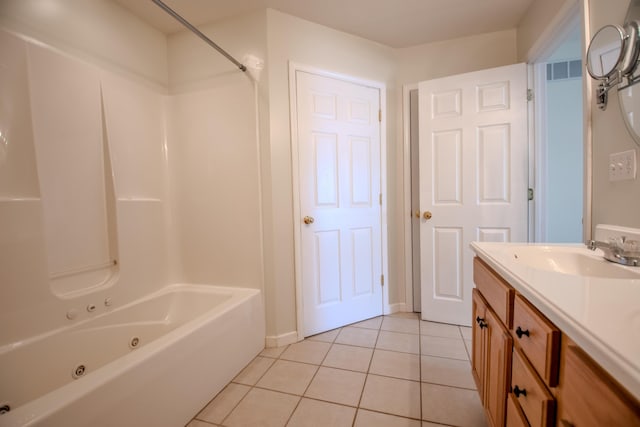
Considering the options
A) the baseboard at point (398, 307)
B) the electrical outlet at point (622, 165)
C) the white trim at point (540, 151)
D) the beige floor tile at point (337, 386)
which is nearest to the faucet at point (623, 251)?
the electrical outlet at point (622, 165)

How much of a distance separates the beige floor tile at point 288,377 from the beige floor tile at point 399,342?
552 millimetres

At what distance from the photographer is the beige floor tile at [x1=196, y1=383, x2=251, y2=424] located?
51.4 inches

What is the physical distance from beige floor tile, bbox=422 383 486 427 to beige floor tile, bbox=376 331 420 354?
14.5 inches

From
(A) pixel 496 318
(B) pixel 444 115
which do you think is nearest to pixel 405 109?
(B) pixel 444 115

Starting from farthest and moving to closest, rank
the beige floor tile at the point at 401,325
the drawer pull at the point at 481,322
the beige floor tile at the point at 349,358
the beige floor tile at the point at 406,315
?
the beige floor tile at the point at 406,315 < the beige floor tile at the point at 401,325 < the beige floor tile at the point at 349,358 < the drawer pull at the point at 481,322

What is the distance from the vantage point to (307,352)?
6.05 feet

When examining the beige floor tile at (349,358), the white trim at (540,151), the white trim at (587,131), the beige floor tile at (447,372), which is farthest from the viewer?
the white trim at (540,151)

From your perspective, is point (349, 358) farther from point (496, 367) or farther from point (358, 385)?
point (496, 367)

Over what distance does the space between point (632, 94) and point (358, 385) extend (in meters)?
1.76

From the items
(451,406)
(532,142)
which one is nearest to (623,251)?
(451,406)

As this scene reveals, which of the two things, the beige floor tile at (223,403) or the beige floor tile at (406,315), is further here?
the beige floor tile at (406,315)

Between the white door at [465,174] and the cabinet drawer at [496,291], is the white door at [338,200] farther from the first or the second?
the cabinet drawer at [496,291]

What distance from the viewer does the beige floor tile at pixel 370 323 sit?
86.4 inches

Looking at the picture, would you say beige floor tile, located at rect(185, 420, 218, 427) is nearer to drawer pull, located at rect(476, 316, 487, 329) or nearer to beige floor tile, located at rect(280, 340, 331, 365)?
beige floor tile, located at rect(280, 340, 331, 365)
